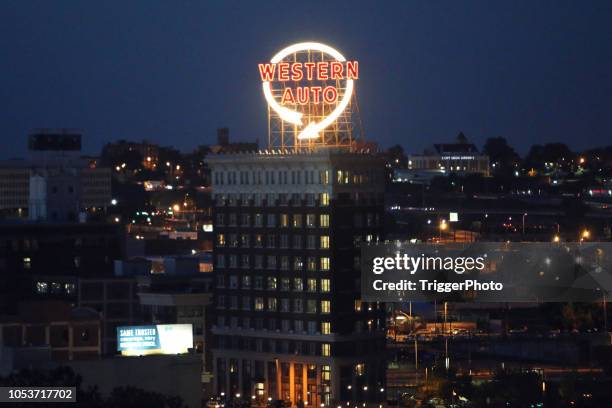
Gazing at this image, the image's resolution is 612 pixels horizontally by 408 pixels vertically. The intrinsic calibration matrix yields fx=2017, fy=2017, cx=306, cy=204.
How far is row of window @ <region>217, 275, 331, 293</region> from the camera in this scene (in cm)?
7788

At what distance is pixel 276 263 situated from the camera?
260 ft

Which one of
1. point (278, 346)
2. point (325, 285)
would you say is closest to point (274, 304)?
point (278, 346)

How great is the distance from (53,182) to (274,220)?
55038mm

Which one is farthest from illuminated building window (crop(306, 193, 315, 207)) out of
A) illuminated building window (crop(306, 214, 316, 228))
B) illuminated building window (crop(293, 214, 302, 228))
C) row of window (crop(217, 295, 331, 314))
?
row of window (crop(217, 295, 331, 314))

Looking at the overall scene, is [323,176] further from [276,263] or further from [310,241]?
[276,263]

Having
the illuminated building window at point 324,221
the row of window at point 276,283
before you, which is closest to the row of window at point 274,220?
the illuminated building window at point 324,221

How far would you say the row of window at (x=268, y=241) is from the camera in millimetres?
78250

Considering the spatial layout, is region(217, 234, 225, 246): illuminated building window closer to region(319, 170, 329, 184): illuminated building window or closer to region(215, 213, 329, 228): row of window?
region(215, 213, 329, 228): row of window

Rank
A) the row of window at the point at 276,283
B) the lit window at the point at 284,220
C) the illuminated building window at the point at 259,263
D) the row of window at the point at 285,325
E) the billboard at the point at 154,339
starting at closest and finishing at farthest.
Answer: the billboard at the point at 154,339
the row of window at the point at 285,325
the row of window at the point at 276,283
the lit window at the point at 284,220
the illuminated building window at the point at 259,263

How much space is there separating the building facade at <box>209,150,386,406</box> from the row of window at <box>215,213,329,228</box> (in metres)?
0.04

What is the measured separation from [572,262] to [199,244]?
41809 mm

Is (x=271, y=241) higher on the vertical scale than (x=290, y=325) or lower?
higher

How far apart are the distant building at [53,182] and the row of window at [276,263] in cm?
4437

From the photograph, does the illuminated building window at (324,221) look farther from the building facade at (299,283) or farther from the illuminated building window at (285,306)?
the illuminated building window at (285,306)
